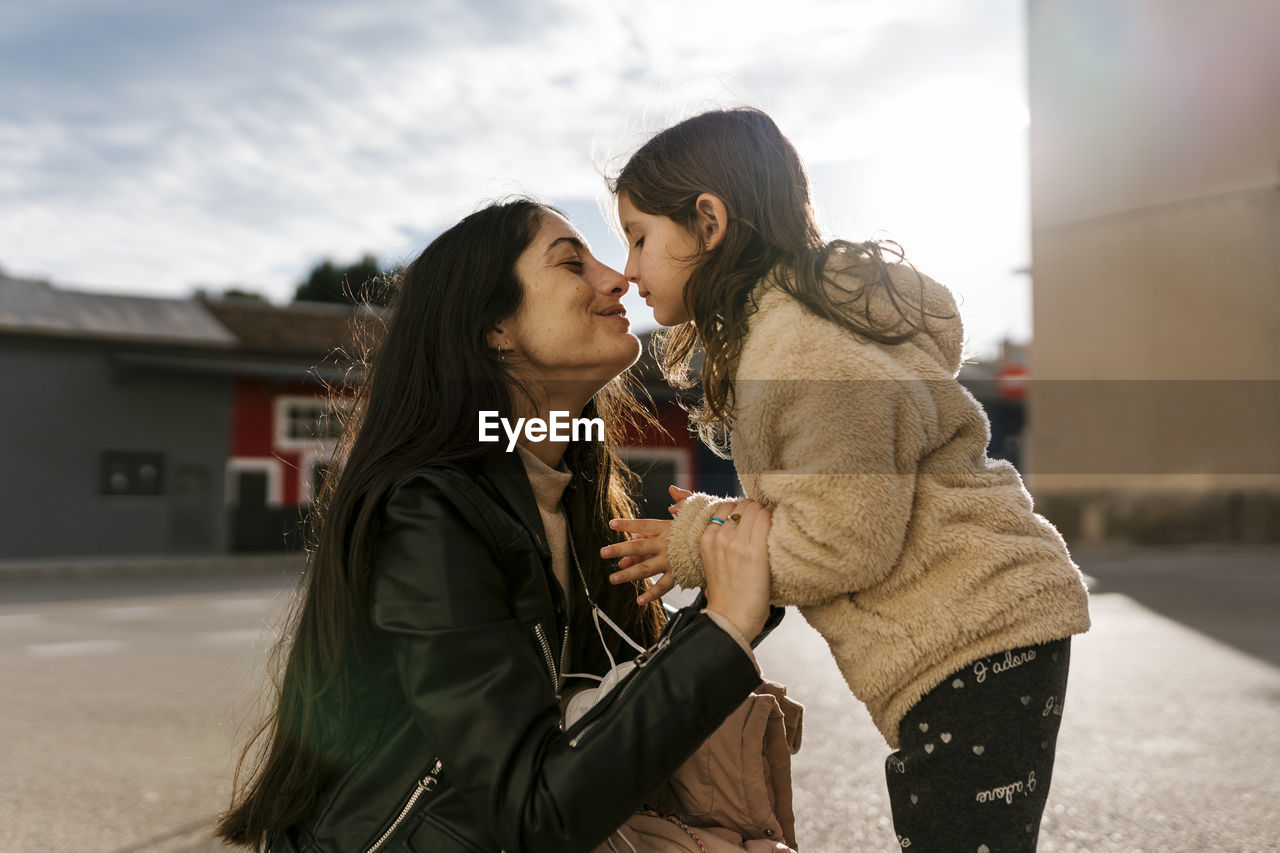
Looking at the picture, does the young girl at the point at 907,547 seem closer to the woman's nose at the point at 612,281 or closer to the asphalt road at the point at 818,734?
the woman's nose at the point at 612,281

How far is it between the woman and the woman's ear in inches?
12.1

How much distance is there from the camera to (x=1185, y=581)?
12.6 metres

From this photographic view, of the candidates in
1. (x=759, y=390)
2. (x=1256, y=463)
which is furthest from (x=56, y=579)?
(x=1256, y=463)

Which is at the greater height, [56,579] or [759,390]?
[759,390]

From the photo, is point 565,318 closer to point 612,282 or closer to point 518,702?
point 612,282

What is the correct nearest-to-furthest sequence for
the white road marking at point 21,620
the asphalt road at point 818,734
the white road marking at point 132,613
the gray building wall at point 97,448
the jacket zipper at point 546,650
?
the jacket zipper at point 546,650 → the asphalt road at point 818,734 → the white road marking at point 21,620 → the white road marking at point 132,613 → the gray building wall at point 97,448

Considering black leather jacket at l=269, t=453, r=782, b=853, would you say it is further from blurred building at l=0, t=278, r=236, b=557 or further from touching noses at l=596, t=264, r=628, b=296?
blurred building at l=0, t=278, r=236, b=557

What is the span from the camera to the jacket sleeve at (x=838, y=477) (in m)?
1.60

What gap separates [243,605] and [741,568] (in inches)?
406

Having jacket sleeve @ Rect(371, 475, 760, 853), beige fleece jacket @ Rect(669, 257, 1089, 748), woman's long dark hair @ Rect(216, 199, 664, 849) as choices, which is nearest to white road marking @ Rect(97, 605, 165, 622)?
woman's long dark hair @ Rect(216, 199, 664, 849)

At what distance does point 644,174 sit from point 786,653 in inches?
216

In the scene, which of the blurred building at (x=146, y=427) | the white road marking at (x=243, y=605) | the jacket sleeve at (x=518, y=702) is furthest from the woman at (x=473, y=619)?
the blurred building at (x=146, y=427)

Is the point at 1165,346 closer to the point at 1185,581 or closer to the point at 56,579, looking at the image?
the point at 1185,581

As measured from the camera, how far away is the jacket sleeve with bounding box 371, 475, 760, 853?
1510 mm
